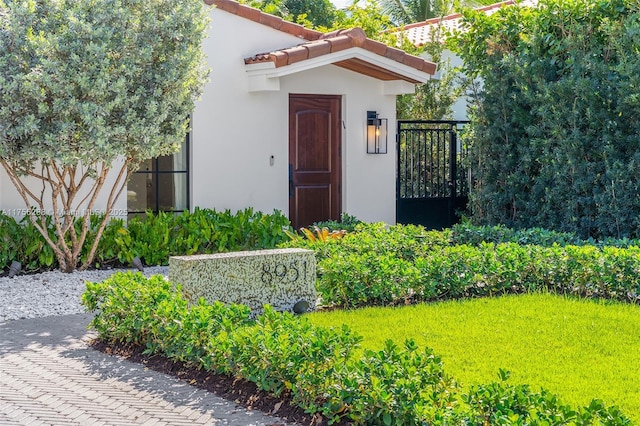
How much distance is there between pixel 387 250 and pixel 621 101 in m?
3.55

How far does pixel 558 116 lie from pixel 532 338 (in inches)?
205

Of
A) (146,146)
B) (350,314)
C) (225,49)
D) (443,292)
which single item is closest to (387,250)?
(443,292)

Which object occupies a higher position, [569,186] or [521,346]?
[569,186]

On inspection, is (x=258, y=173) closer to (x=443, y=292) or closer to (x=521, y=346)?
(x=443, y=292)

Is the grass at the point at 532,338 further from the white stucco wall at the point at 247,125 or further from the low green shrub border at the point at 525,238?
the white stucco wall at the point at 247,125

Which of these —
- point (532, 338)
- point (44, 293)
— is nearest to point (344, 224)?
point (44, 293)

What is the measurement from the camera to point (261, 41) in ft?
42.6

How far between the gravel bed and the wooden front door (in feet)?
10.1

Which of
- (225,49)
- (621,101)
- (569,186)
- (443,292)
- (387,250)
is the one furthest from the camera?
(225,49)

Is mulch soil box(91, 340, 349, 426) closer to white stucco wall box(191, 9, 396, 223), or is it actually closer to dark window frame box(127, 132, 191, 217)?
dark window frame box(127, 132, 191, 217)

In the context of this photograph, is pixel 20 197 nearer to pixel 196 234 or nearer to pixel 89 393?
pixel 196 234

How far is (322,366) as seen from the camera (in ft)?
18.1

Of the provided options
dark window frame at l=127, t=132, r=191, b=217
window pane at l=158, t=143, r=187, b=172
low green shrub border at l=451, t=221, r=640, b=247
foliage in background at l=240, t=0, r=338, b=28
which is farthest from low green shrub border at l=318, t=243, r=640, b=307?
foliage in background at l=240, t=0, r=338, b=28

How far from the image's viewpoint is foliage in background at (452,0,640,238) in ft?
36.0
